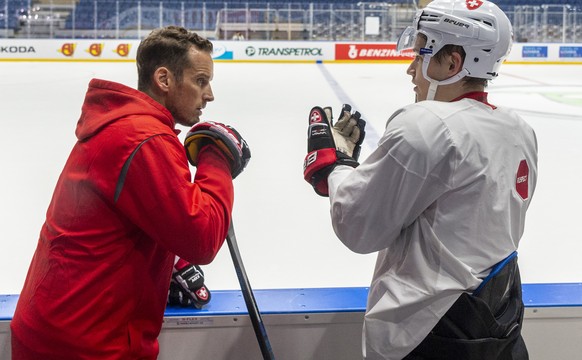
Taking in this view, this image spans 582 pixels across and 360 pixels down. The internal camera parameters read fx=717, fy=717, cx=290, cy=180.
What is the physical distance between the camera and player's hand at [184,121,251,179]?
1.42m

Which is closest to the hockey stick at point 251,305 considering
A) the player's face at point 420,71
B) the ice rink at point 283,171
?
the player's face at point 420,71

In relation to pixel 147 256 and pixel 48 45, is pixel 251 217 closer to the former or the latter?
pixel 147 256

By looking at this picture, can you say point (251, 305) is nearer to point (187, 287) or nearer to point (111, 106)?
point (187, 287)

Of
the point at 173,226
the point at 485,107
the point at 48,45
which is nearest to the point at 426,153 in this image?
the point at 485,107

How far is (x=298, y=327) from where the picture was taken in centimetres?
194

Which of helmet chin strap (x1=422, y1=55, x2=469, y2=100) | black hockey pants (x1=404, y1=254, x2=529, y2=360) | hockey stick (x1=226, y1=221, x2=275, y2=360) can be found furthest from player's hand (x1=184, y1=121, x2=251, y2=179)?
black hockey pants (x1=404, y1=254, x2=529, y2=360)

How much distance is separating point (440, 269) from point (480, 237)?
0.32 ft

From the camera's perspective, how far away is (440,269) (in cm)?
139

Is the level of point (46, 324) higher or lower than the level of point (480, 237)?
lower

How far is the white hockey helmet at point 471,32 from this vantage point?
142 cm

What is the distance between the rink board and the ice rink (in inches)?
23.9

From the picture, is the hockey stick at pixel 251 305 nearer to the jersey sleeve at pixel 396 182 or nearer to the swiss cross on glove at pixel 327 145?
the swiss cross on glove at pixel 327 145

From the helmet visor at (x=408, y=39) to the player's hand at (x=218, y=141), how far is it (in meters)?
0.42

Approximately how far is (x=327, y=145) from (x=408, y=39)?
0.29 metres
